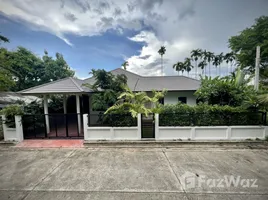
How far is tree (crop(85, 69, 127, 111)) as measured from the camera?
6.97 meters

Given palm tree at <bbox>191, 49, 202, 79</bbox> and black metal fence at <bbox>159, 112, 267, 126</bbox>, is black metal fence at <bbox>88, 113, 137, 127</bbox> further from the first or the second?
palm tree at <bbox>191, 49, 202, 79</bbox>

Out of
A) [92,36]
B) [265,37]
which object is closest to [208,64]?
[265,37]

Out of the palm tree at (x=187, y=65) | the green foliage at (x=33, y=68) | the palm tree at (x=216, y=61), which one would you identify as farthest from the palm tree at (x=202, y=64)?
the green foliage at (x=33, y=68)

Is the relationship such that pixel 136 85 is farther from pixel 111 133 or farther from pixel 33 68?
pixel 33 68

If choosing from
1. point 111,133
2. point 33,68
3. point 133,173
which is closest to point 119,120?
point 111,133

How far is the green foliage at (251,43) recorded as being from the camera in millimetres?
12604

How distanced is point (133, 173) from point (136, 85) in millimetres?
8195

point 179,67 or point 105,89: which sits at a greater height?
point 179,67

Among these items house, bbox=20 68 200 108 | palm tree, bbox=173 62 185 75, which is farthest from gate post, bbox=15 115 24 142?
palm tree, bbox=173 62 185 75

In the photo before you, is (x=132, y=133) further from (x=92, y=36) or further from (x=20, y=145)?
(x=92, y=36)

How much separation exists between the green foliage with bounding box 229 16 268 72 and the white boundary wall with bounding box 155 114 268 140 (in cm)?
1118

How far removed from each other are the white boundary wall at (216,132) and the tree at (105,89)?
291 cm

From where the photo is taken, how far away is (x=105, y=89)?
758 centimetres

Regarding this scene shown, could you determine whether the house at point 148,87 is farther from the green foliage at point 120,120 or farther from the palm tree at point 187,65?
the palm tree at point 187,65
